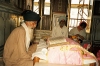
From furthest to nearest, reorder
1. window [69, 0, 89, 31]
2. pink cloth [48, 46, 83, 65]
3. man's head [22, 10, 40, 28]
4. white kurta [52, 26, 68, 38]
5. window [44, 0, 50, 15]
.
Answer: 1. window [69, 0, 89, 31]
2. window [44, 0, 50, 15]
3. white kurta [52, 26, 68, 38]
4. man's head [22, 10, 40, 28]
5. pink cloth [48, 46, 83, 65]

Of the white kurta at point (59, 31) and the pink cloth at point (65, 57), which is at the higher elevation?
the white kurta at point (59, 31)

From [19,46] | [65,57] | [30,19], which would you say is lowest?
[65,57]

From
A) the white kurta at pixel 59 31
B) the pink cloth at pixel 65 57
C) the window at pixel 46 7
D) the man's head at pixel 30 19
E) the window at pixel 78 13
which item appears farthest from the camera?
the window at pixel 78 13

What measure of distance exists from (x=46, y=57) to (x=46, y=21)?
12.1 feet

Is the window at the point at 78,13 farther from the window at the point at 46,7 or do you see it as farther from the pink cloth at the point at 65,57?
the pink cloth at the point at 65,57

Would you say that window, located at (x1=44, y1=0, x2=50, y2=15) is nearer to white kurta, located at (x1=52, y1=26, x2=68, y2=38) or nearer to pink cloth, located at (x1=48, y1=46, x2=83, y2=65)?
white kurta, located at (x1=52, y1=26, x2=68, y2=38)

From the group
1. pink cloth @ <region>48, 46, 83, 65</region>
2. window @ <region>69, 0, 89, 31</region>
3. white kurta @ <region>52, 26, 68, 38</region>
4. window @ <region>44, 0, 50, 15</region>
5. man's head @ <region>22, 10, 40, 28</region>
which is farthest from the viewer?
window @ <region>69, 0, 89, 31</region>

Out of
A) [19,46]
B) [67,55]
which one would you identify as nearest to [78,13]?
[67,55]

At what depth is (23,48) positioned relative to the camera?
182 centimetres

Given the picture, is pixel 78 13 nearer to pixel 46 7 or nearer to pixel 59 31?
pixel 46 7

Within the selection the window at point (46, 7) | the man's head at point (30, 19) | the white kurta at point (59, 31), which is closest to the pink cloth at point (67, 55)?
the man's head at point (30, 19)

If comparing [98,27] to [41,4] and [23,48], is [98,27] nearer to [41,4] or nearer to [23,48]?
[41,4]

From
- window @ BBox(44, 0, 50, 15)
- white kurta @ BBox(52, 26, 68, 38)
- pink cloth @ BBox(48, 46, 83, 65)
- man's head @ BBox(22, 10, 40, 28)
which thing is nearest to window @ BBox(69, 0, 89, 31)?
window @ BBox(44, 0, 50, 15)

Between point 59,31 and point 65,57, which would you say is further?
point 59,31
